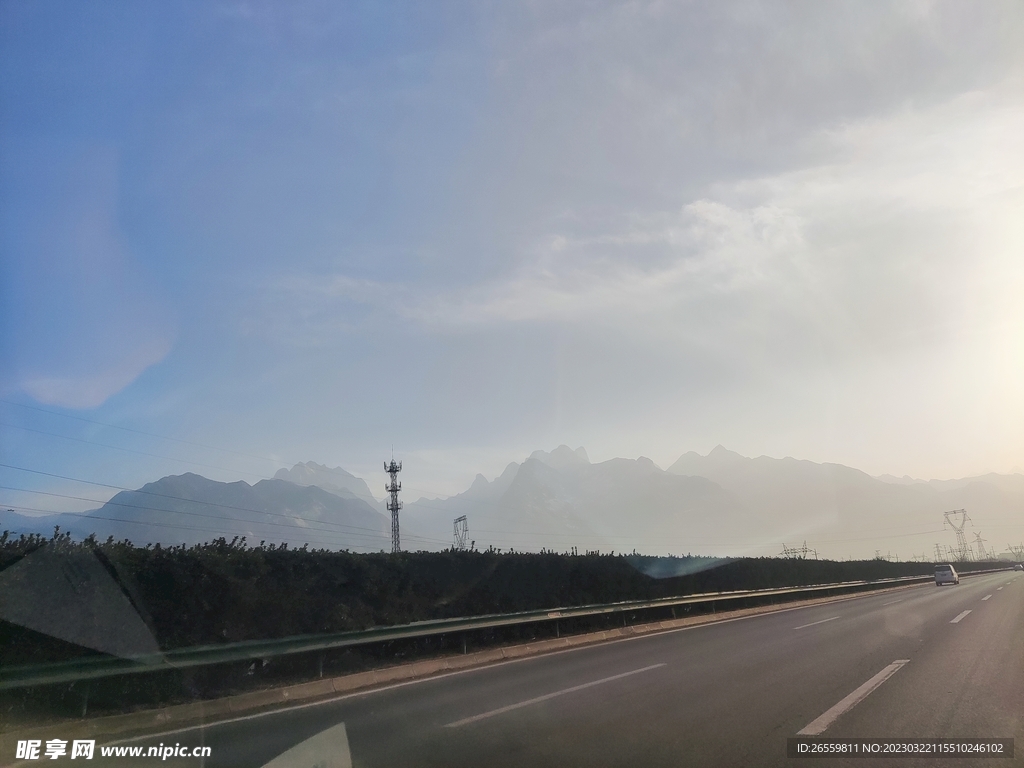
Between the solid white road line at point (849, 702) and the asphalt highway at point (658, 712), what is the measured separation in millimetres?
32

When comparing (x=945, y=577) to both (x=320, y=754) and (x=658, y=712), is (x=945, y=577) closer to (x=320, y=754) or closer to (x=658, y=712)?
(x=658, y=712)

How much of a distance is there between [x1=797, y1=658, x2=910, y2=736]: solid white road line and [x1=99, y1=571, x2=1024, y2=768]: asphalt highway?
0.10ft

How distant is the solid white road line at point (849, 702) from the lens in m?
7.54

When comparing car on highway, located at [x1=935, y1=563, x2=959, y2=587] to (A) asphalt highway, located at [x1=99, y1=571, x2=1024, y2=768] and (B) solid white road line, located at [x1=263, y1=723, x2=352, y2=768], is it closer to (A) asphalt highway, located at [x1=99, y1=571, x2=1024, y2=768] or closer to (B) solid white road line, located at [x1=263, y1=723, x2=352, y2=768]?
(A) asphalt highway, located at [x1=99, y1=571, x2=1024, y2=768]

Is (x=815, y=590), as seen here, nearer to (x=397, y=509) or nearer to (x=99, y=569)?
(x=99, y=569)

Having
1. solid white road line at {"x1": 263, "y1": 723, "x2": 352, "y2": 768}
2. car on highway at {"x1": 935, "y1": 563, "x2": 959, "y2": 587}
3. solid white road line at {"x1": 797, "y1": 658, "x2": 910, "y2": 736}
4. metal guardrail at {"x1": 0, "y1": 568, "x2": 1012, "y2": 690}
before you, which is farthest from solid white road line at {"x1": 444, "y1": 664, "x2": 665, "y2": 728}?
car on highway at {"x1": 935, "y1": 563, "x2": 959, "y2": 587}

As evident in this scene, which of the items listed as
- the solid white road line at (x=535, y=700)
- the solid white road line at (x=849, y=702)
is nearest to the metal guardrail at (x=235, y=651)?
the solid white road line at (x=535, y=700)

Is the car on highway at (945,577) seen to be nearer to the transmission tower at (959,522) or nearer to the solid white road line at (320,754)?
the solid white road line at (320,754)

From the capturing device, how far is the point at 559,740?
7551 millimetres

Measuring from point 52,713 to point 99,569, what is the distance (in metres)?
2.45

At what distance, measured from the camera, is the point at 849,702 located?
29.1 ft

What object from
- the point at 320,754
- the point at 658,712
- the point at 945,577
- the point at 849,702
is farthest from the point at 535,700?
the point at 945,577

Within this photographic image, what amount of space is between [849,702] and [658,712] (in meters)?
2.61

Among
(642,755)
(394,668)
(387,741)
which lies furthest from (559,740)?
(394,668)
